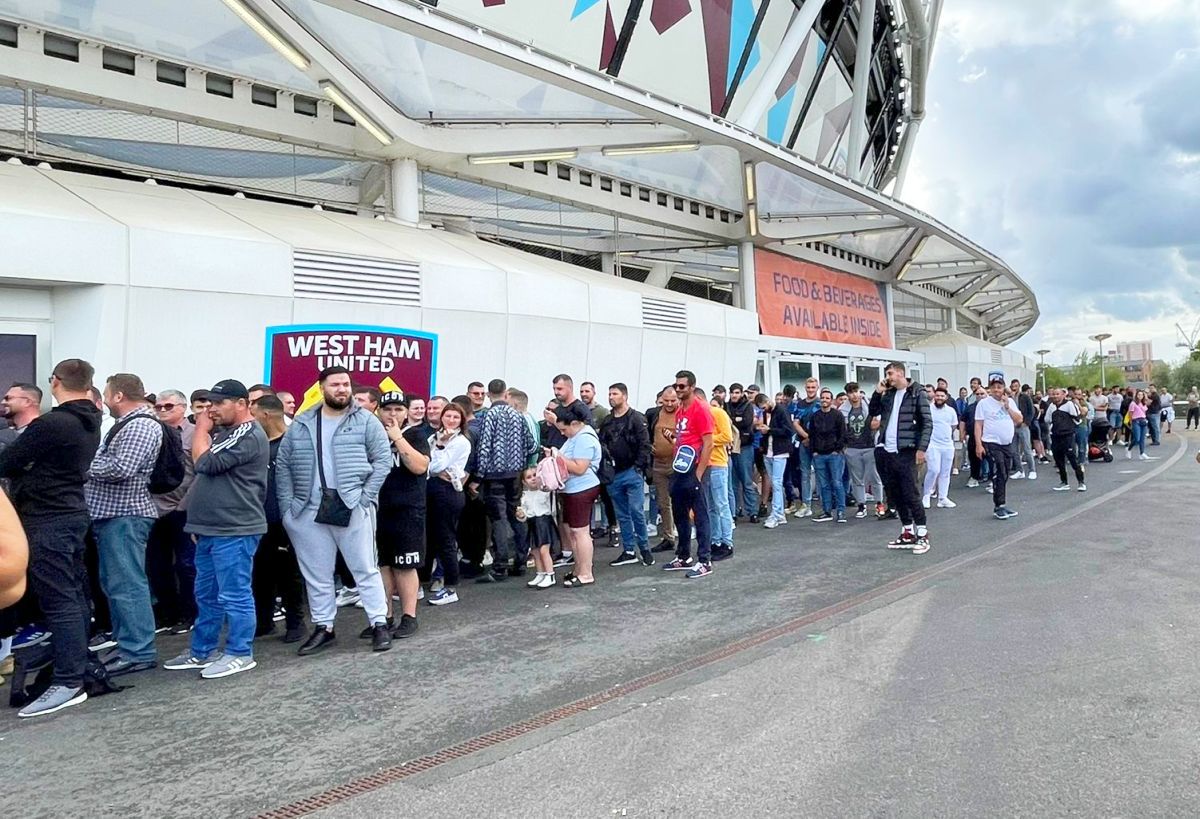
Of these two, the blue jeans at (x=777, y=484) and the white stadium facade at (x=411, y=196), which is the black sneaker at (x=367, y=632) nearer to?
the white stadium facade at (x=411, y=196)

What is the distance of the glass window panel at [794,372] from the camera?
707 inches

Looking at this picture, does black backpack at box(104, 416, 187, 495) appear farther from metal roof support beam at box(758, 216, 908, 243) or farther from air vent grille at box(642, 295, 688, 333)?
metal roof support beam at box(758, 216, 908, 243)

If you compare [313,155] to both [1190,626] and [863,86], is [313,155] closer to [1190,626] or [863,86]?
[1190,626]

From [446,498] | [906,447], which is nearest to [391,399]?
[446,498]

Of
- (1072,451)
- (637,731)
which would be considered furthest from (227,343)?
(1072,451)

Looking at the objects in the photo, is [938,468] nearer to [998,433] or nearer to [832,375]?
[998,433]

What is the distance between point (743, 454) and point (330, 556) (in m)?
6.62

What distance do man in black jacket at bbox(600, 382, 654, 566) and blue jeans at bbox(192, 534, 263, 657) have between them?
12.6 feet

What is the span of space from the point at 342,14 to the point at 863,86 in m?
19.2

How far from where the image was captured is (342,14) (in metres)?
9.94

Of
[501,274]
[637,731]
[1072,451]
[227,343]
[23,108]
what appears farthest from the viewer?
[1072,451]

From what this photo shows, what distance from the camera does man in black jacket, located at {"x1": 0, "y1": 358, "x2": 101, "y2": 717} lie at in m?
4.31

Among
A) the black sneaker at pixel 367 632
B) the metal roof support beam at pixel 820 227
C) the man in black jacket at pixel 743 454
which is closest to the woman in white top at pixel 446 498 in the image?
the black sneaker at pixel 367 632

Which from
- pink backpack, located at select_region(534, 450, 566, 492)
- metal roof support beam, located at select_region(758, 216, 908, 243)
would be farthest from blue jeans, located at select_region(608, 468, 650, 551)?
metal roof support beam, located at select_region(758, 216, 908, 243)
